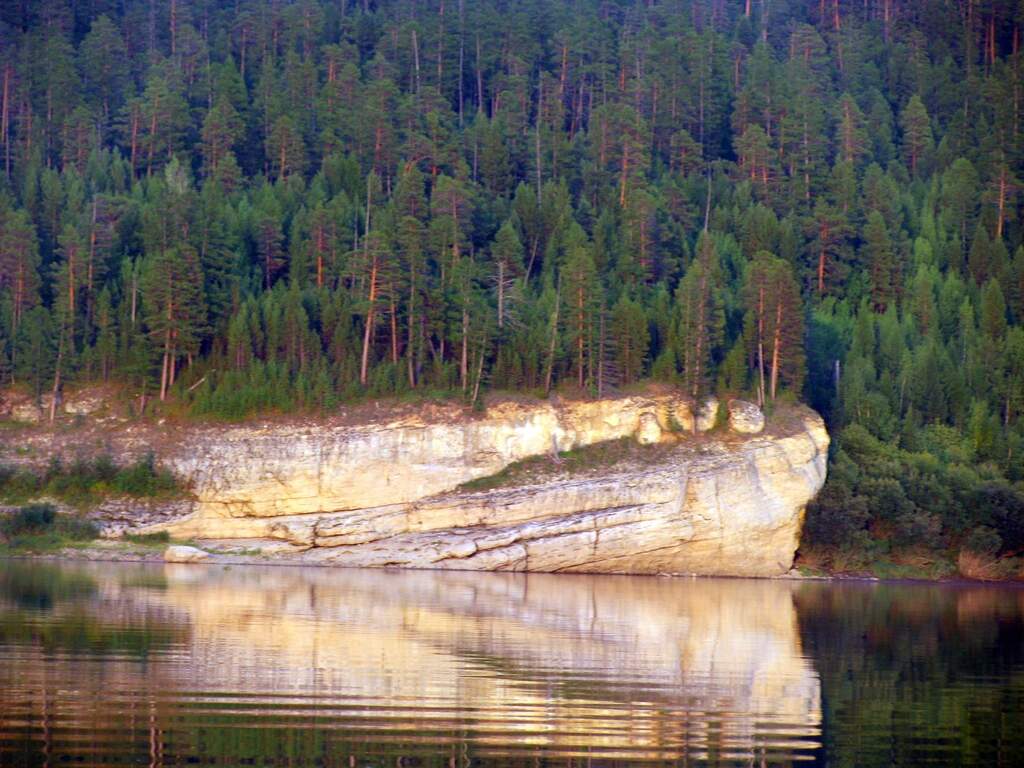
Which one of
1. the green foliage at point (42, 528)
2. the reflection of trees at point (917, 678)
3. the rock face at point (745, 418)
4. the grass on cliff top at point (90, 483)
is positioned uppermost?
the rock face at point (745, 418)

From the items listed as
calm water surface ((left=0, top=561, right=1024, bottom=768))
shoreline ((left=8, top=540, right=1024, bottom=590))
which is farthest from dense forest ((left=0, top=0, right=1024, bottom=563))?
calm water surface ((left=0, top=561, right=1024, bottom=768))

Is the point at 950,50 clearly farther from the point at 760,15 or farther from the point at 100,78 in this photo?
the point at 100,78

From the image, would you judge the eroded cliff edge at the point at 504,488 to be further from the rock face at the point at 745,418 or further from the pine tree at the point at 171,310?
the pine tree at the point at 171,310

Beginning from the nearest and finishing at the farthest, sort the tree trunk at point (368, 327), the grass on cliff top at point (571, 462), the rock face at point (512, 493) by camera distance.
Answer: the rock face at point (512, 493), the grass on cliff top at point (571, 462), the tree trunk at point (368, 327)

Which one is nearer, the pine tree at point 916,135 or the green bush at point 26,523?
the green bush at point 26,523

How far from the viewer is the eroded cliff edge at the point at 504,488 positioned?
66.8m

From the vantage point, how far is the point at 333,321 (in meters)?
79.0

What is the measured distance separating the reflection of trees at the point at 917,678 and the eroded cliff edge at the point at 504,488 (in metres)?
11.2

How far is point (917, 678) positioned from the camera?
108 feet

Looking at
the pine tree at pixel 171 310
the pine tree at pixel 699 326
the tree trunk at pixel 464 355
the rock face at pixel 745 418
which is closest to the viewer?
the rock face at pixel 745 418

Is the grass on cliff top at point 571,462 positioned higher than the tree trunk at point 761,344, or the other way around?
the tree trunk at point 761,344

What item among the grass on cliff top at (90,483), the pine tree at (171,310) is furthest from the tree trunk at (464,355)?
the grass on cliff top at (90,483)

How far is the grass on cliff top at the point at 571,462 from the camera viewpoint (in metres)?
69.1

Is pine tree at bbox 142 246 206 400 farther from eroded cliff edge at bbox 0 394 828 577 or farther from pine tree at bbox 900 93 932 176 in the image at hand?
pine tree at bbox 900 93 932 176
